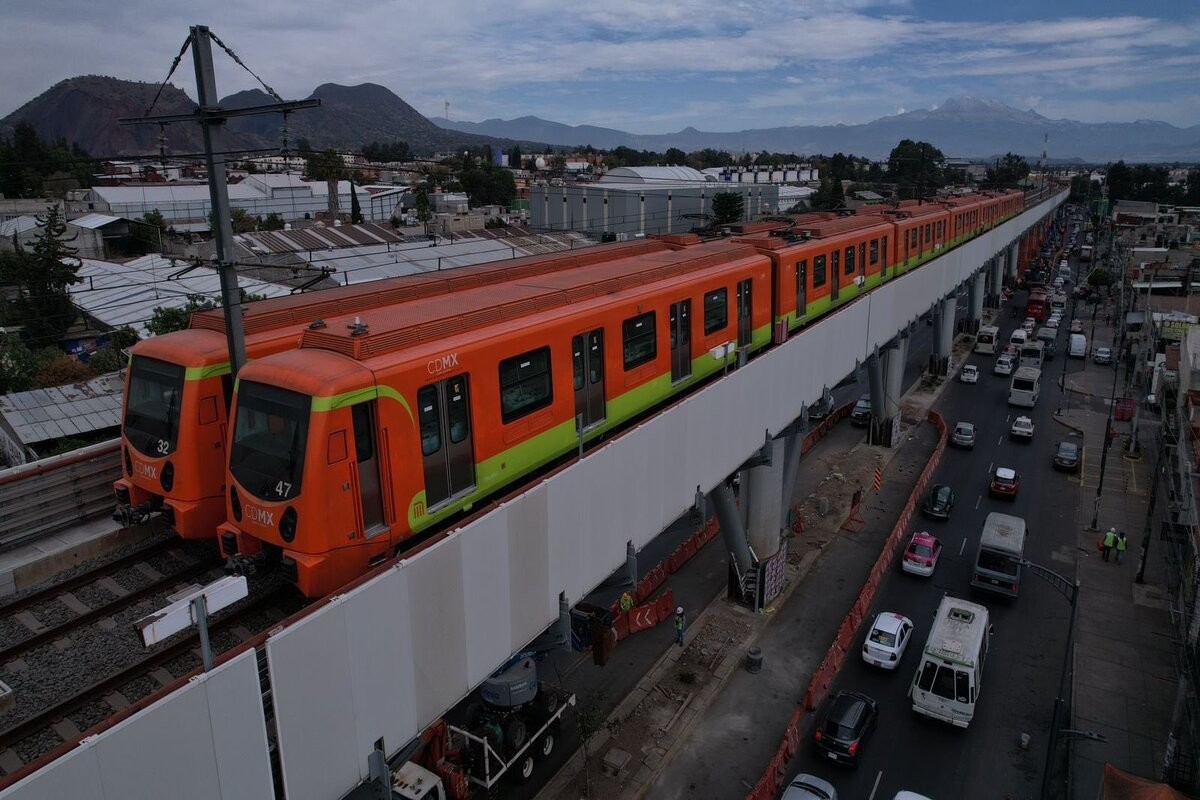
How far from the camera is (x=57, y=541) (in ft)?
35.4

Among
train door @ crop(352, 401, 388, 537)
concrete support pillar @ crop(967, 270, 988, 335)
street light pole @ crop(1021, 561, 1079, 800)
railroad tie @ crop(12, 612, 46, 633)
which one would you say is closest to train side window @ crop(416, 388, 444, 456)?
train door @ crop(352, 401, 388, 537)

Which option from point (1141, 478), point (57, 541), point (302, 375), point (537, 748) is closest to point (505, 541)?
point (302, 375)

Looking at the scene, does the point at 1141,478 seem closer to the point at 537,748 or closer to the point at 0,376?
the point at 537,748

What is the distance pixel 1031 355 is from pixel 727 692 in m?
40.2

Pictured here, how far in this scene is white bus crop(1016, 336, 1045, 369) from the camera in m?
47.7

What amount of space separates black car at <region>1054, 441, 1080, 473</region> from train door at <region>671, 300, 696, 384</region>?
79.1 ft

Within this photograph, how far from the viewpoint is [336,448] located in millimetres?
8953

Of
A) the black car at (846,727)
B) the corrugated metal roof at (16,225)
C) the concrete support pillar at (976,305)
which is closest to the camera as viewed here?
the black car at (846,727)

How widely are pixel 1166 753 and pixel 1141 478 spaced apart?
20.1 m

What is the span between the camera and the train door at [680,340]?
16203 mm

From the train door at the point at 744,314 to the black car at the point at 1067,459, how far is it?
68.7 ft

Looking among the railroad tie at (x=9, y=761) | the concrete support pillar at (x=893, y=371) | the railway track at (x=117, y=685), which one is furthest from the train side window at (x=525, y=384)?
the concrete support pillar at (x=893, y=371)

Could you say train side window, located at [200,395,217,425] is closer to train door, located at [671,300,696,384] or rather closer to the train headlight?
the train headlight

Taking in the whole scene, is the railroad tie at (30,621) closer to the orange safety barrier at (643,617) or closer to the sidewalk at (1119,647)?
the orange safety barrier at (643,617)
